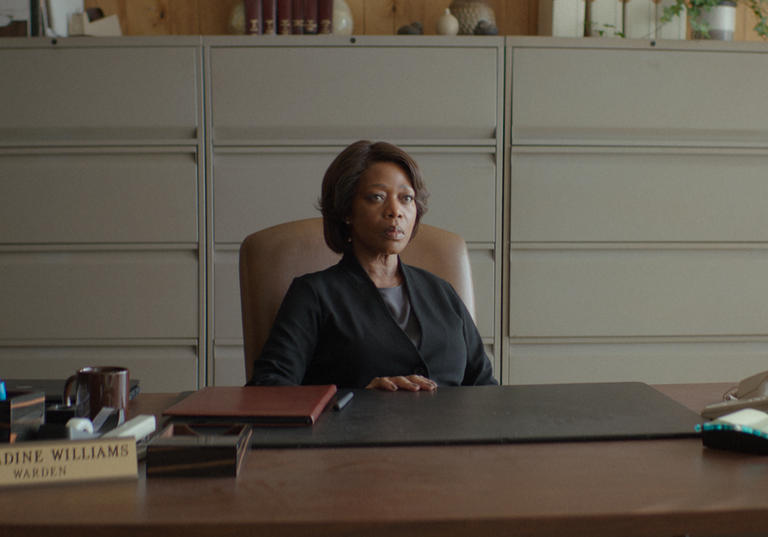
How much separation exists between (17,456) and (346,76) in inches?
87.5

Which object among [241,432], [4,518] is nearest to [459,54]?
[241,432]

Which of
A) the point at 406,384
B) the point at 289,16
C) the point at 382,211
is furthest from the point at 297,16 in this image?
the point at 406,384

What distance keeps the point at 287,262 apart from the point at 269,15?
1558 millimetres

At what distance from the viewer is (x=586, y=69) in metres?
2.78

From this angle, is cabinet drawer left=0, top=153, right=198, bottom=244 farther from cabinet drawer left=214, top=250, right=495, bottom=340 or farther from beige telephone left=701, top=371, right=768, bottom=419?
beige telephone left=701, top=371, right=768, bottom=419

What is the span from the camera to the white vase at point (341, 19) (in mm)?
2904

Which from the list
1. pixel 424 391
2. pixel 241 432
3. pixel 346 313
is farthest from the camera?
pixel 346 313

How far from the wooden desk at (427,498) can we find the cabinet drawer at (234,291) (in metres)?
1.96

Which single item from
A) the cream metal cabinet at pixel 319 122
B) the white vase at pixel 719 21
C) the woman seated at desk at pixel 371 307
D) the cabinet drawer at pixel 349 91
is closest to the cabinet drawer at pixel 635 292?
the cream metal cabinet at pixel 319 122

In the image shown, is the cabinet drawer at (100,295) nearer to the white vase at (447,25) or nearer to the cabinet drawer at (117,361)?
the cabinet drawer at (117,361)

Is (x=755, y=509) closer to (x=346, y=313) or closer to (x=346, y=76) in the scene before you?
(x=346, y=313)

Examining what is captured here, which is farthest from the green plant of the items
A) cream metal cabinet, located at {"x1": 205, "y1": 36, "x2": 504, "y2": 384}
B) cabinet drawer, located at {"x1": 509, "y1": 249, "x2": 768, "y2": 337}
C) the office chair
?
the office chair

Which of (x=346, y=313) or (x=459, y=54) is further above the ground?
(x=459, y=54)

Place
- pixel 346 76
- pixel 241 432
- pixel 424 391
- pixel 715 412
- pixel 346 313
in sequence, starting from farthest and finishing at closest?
pixel 346 76 < pixel 346 313 < pixel 424 391 < pixel 715 412 < pixel 241 432
